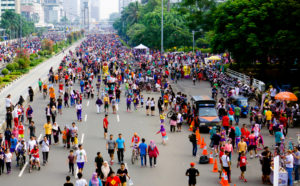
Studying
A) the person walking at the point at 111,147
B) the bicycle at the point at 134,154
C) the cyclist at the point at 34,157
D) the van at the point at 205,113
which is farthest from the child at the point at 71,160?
the van at the point at 205,113

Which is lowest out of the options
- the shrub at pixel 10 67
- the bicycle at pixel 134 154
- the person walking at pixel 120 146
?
the bicycle at pixel 134 154

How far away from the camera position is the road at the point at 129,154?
1762 centimetres

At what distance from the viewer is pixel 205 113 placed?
86.3 ft

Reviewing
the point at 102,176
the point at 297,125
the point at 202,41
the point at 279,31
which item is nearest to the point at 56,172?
the point at 102,176

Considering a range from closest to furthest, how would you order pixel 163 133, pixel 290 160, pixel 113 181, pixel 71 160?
pixel 113 181
pixel 290 160
pixel 71 160
pixel 163 133

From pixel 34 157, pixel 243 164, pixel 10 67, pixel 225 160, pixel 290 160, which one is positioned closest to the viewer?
pixel 290 160

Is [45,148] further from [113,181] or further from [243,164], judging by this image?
[243,164]

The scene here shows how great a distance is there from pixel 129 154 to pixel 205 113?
21.3 ft

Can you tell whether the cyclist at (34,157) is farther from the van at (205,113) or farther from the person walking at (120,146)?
the van at (205,113)

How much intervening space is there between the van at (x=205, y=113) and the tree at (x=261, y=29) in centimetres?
1525

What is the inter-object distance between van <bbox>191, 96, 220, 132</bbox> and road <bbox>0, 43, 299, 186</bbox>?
A: 0.67 m

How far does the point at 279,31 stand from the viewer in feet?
132

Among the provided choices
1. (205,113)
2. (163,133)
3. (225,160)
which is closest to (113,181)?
(225,160)

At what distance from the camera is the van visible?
25.5 meters
